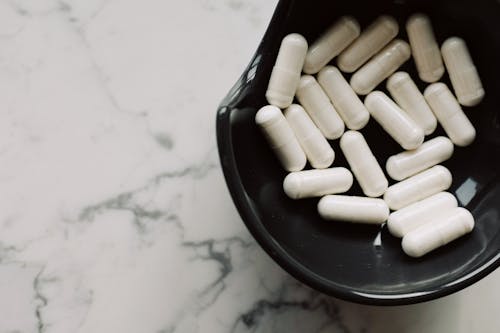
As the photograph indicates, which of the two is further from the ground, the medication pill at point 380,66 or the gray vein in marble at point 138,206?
the medication pill at point 380,66

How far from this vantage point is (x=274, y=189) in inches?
31.4

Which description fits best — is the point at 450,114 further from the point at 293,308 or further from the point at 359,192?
the point at 293,308

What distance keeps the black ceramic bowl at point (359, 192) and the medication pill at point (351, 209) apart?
0.07 feet

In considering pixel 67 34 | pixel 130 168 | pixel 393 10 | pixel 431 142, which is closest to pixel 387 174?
pixel 431 142

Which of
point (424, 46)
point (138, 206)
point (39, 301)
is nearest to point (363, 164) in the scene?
point (424, 46)

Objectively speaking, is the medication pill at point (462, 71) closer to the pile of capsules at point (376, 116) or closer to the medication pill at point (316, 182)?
the pile of capsules at point (376, 116)

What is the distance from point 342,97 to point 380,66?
0.06 metres

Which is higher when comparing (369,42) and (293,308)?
(369,42)

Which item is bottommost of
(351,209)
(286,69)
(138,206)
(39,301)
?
(39,301)

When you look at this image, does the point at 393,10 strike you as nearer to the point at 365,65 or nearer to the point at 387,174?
the point at 365,65

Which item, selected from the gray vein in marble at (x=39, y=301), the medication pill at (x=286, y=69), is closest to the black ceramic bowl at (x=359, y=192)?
the medication pill at (x=286, y=69)

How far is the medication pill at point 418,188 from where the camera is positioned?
0.81 m

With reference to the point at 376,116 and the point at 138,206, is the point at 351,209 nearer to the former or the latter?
the point at 376,116

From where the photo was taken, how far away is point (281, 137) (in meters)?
0.78
